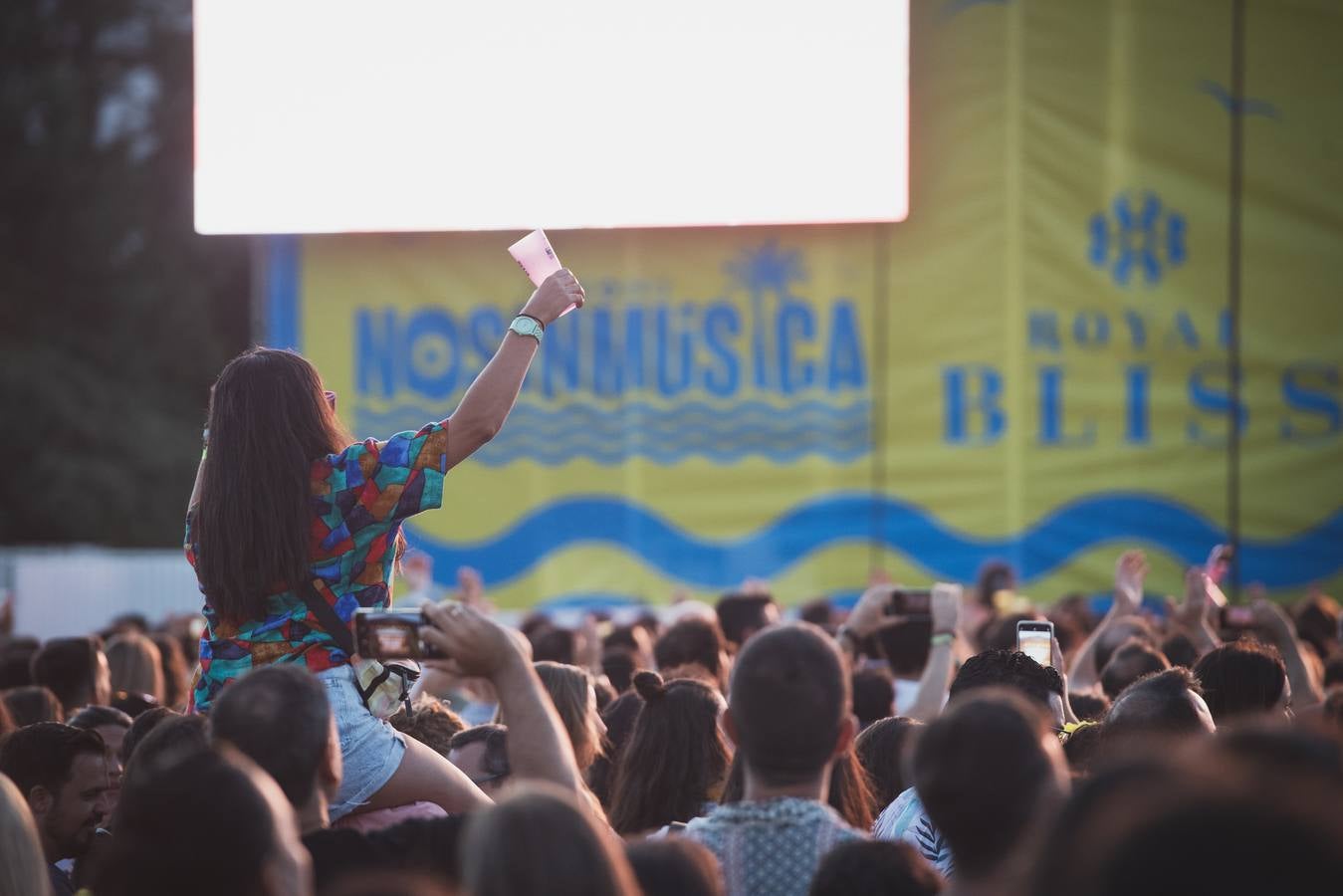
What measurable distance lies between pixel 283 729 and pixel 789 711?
2.79 feet

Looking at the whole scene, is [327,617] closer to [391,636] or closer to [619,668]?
[391,636]

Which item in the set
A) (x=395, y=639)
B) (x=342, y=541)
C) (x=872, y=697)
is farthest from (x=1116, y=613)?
(x=395, y=639)

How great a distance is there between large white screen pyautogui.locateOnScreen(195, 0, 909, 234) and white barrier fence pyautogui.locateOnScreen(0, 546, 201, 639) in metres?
4.40

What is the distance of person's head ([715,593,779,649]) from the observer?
689 cm

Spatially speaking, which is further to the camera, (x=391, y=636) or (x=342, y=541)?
(x=342, y=541)

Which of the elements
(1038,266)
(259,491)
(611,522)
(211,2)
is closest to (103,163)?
(211,2)

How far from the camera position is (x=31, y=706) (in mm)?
5328

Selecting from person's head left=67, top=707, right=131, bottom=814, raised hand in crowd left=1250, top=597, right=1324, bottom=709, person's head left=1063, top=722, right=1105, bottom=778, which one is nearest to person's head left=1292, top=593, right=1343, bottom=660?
raised hand in crowd left=1250, top=597, right=1324, bottom=709

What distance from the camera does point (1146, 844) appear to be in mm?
1306

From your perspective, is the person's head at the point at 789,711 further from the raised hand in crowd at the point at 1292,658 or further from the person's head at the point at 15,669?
the person's head at the point at 15,669

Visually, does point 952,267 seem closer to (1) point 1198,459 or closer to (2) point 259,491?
(1) point 1198,459

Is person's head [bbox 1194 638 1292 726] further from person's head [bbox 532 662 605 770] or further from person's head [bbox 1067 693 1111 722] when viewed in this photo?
person's head [bbox 532 662 605 770]

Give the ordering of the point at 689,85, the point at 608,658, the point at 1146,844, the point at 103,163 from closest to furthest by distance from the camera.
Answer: the point at 1146,844 → the point at 608,658 → the point at 689,85 → the point at 103,163

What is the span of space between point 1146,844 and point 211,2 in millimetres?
12114
